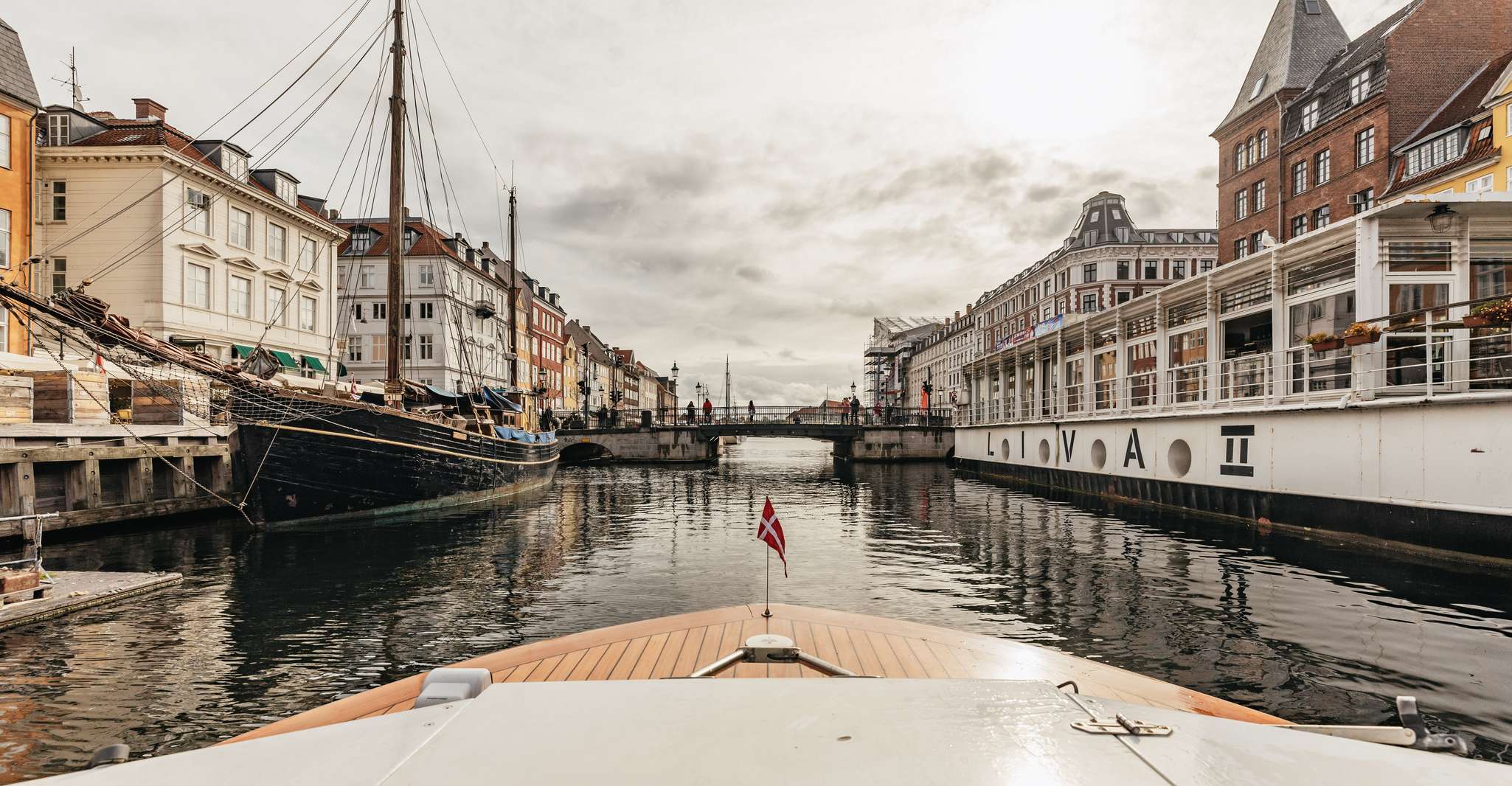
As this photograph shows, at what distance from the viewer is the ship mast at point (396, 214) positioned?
2245 cm

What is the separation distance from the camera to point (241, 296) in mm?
35125

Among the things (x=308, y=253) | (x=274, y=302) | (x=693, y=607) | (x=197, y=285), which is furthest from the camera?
(x=308, y=253)

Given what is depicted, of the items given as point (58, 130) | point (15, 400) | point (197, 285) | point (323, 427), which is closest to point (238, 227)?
point (197, 285)

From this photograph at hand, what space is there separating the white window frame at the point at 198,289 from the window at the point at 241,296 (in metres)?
1.24

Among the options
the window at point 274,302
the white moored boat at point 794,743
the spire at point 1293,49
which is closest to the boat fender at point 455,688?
the white moored boat at point 794,743

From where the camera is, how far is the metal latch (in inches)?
80.7

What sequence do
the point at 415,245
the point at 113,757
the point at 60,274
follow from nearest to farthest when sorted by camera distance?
1. the point at 113,757
2. the point at 60,274
3. the point at 415,245

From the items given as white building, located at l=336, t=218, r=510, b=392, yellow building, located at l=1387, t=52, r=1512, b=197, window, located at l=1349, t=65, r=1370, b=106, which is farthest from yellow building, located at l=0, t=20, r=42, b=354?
window, located at l=1349, t=65, r=1370, b=106

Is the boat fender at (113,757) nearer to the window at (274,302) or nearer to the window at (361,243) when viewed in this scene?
the window at (274,302)

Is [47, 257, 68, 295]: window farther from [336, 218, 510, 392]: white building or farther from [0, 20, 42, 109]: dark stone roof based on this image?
[336, 218, 510, 392]: white building

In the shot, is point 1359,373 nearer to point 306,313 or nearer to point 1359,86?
point 1359,86

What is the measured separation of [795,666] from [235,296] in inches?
1558

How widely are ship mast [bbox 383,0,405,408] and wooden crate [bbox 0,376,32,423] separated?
809 centimetres

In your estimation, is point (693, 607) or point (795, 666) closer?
point (795, 666)
